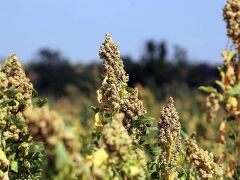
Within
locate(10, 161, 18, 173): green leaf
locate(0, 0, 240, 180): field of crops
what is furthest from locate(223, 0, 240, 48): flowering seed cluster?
locate(10, 161, 18, 173): green leaf

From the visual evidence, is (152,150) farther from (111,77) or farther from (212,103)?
(212,103)

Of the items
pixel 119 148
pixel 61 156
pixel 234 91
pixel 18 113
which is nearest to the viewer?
pixel 61 156

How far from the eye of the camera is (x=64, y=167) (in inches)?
63.6

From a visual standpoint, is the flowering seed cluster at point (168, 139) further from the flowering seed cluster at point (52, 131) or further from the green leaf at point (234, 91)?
the flowering seed cluster at point (52, 131)

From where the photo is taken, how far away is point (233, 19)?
2643 millimetres

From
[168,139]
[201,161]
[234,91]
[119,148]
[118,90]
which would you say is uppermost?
[118,90]

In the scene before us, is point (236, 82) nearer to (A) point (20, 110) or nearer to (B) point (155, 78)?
(A) point (20, 110)

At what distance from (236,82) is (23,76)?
1.10 m

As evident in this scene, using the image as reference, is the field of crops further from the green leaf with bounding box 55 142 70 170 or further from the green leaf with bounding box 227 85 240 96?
the green leaf with bounding box 55 142 70 170

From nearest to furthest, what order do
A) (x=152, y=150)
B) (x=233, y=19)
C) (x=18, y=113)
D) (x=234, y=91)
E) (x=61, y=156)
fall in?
(x=61, y=156) < (x=234, y=91) < (x=233, y=19) < (x=152, y=150) < (x=18, y=113)

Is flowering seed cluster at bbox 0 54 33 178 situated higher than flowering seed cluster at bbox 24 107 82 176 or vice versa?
flowering seed cluster at bbox 0 54 33 178

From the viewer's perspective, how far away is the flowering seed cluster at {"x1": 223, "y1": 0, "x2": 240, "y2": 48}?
2.62 metres

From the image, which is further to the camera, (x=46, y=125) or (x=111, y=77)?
(x=111, y=77)

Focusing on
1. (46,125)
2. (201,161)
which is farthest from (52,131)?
(201,161)
